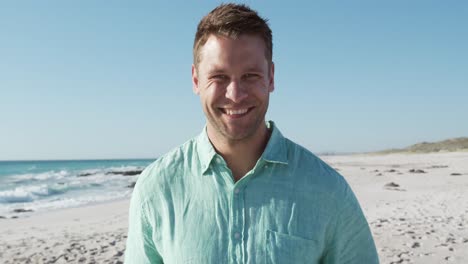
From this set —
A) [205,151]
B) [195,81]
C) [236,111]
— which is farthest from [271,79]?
[205,151]

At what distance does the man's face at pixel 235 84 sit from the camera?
2232mm

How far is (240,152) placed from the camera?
7.77ft

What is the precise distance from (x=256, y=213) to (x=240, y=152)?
332 millimetres

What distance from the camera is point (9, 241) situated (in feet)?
37.6

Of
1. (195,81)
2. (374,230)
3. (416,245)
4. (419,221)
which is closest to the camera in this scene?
(195,81)

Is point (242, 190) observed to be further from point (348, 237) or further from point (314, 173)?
point (348, 237)

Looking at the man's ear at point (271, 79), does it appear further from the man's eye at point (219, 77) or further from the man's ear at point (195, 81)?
the man's ear at point (195, 81)

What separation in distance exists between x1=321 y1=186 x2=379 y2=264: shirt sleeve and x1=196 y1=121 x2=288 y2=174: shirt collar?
0.38 metres

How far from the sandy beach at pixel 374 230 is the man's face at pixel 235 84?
6.48 metres

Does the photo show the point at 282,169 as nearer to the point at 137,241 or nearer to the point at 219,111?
the point at 219,111

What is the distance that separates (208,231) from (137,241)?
0.46 metres

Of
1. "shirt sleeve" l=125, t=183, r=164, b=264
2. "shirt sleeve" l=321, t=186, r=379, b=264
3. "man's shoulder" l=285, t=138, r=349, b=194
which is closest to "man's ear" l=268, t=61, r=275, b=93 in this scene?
"man's shoulder" l=285, t=138, r=349, b=194

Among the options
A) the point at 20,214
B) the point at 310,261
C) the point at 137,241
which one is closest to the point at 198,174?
the point at 137,241

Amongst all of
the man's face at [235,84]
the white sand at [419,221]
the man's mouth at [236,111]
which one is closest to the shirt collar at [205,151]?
the man's face at [235,84]
